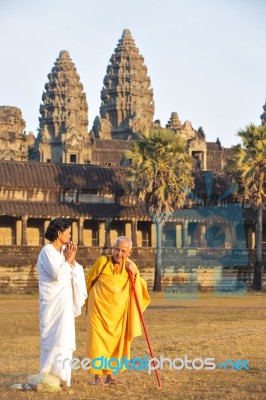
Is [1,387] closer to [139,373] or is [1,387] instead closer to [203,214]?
[139,373]

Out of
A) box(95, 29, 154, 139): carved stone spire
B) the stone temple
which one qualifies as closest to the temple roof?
the stone temple

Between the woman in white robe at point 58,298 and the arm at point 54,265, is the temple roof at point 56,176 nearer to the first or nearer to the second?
the woman in white robe at point 58,298

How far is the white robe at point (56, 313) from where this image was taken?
46.0 ft

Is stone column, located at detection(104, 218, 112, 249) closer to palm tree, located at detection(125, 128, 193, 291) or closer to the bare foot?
palm tree, located at detection(125, 128, 193, 291)

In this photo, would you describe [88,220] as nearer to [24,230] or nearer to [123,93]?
[24,230]

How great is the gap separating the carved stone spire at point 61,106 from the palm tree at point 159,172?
60175 mm

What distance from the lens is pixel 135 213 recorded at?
209 ft

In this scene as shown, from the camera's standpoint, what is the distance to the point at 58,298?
46.4ft

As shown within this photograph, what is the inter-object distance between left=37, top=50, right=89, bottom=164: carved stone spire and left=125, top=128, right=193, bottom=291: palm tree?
6018cm

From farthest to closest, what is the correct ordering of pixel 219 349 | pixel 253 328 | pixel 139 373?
pixel 253 328 < pixel 219 349 < pixel 139 373

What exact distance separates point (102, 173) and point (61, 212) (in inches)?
217

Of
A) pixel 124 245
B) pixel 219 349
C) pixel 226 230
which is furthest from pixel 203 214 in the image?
pixel 124 245

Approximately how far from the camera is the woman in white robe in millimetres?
14016

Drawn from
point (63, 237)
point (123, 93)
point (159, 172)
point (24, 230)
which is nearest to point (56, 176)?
point (24, 230)
